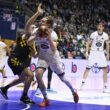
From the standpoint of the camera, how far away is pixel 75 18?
65.5 feet

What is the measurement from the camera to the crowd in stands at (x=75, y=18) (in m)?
14.9

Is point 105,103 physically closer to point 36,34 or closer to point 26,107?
point 26,107

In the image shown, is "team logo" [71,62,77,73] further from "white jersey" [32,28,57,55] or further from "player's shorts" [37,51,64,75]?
"white jersey" [32,28,57,55]

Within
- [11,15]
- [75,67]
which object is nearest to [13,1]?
[11,15]

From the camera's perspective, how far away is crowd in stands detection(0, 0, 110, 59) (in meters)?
14.9

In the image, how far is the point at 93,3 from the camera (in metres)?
24.3

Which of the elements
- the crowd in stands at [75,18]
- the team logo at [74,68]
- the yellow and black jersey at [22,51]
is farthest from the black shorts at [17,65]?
the team logo at [74,68]

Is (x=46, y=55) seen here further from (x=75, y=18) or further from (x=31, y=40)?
(x=75, y=18)

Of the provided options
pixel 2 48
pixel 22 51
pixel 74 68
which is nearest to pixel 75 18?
pixel 74 68

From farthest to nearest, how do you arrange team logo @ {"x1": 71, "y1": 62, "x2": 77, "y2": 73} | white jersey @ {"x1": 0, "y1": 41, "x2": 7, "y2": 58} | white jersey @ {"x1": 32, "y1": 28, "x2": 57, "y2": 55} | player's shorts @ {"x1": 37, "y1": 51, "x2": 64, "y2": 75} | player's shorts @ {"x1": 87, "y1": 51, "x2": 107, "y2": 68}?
team logo @ {"x1": 71, "y1": 62, "x2": 77, "y2": 73}, white jersey @ {"x1": 0, "y1": 41, "x2": 7, "y2": 58}, player's shorts @ {"x1": 87, "y1": 51, "x2": 107, "y2": 68}, player's shorts @ {"x1": 37, "y1": 51, "x2": 64, "y2": 75}, white jersey @ {"x1": 32, "y1": 28, "x2": 57, "y2": 55}

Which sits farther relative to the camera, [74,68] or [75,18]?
[75,18]

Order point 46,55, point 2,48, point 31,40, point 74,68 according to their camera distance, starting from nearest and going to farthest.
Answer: point 31,40 → point 46,55 → point 2,48 → point 74,68

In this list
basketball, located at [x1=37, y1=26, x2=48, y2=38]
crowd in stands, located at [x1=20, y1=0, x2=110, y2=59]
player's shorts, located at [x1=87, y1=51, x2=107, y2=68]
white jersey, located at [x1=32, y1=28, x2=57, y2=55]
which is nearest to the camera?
basketball, located at [x1=37, y1=26, x2=48, y2=38]

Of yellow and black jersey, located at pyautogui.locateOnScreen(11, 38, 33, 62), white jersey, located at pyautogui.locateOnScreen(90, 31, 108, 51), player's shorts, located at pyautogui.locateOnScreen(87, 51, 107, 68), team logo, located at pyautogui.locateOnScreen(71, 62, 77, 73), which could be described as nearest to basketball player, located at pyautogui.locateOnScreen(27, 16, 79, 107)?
yellow and black jersey, located at pyautogui.locateOnScreen(11, 38, 33, 62)
